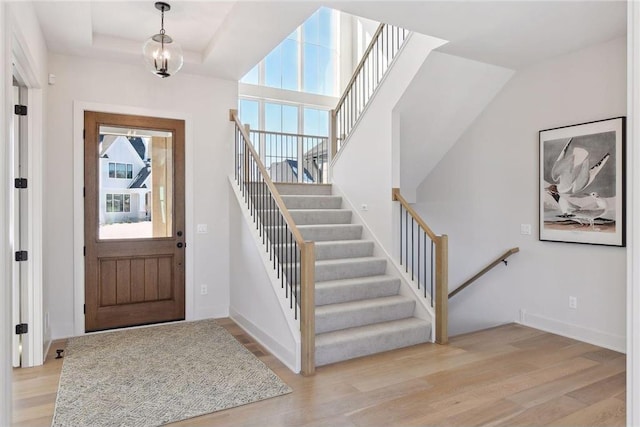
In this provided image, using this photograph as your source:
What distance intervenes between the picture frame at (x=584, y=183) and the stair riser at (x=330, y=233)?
197cm

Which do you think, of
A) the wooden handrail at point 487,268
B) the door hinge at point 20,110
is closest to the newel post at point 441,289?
the wooden handrail at point 487,268

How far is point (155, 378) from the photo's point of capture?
3.10 metres

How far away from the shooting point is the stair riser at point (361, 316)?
3.65 m

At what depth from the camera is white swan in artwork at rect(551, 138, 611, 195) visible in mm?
3838

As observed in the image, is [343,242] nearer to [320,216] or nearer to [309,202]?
[320,216]

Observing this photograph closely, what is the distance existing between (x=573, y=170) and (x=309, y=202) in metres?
2.85

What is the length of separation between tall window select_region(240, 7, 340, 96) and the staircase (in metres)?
3.41

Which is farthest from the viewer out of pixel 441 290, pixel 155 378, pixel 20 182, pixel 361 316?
pixel 441 290

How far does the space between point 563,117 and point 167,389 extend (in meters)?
4.25

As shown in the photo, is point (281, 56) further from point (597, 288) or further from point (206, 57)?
point (597, 288)

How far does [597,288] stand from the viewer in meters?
3.84

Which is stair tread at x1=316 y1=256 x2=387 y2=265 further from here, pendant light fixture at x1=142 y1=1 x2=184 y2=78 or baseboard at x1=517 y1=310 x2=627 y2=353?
pendant light fixture at x1=142 y1=1 x2=184 y2=78

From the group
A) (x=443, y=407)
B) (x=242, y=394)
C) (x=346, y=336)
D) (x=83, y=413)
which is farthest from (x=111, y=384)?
(x=443, y=407)
